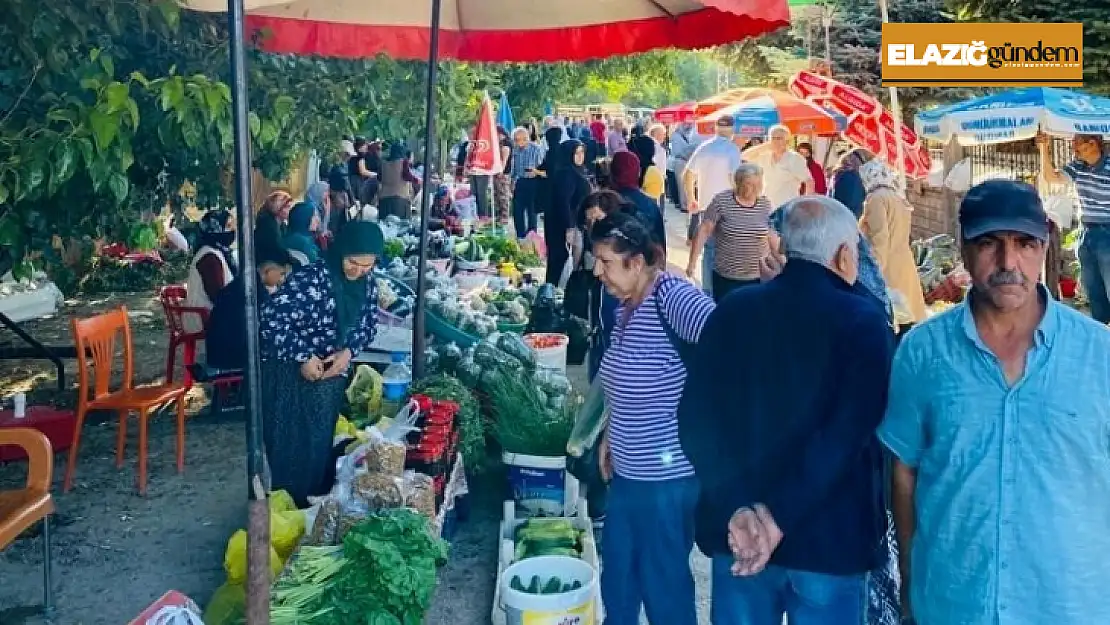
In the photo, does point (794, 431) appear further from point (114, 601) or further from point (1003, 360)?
point (114, 601)

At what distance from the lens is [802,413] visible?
2553 mm

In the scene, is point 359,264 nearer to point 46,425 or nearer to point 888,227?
point 46,425

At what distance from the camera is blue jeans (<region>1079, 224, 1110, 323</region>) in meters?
8.26

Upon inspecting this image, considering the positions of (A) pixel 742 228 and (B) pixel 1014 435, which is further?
(A) pixel 742 228

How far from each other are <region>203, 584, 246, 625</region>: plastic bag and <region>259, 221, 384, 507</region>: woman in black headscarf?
1.13 m

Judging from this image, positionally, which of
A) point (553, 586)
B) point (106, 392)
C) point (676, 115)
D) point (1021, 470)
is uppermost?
point (676, 115)

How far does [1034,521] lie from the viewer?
2082 mm

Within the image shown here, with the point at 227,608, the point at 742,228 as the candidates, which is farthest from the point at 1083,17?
the point at 227,608

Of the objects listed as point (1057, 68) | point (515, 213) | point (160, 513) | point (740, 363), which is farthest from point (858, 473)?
point (515, 213)

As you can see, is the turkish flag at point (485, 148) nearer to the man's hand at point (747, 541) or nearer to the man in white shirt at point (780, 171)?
the man in white shirt at point (780, 171)

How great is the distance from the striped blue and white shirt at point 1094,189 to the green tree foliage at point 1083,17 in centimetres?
426

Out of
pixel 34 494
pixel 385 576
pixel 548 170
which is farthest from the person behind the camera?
pixel 548 170

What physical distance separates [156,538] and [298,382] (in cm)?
123

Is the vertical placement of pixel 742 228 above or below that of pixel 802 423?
above
